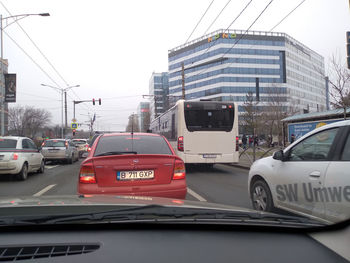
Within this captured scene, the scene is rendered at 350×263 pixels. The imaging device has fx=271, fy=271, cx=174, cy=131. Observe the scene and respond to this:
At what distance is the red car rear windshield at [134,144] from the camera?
4.45 m

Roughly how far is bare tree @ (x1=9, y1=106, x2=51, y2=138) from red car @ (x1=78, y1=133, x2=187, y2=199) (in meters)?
67.6

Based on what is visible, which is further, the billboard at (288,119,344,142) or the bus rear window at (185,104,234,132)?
the billboard at (288,119,344,142)

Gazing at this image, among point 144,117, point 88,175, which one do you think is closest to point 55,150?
point 88,175

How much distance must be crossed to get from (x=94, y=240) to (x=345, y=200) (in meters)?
2.66

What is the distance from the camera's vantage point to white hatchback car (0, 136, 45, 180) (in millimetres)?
8867

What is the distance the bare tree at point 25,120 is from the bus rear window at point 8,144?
199 feet

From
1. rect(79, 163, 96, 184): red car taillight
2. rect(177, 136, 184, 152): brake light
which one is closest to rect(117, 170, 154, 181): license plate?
rect(79, 163, 96, 184): red car taillight

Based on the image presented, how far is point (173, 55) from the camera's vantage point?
8994 centimetres

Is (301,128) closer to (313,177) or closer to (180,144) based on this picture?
(180,144)

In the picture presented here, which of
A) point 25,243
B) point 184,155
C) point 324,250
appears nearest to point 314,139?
point 324,250

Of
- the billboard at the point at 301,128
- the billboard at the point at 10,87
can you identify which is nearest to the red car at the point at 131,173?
the billboard at the point at 301,128

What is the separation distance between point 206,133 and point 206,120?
0.55 m

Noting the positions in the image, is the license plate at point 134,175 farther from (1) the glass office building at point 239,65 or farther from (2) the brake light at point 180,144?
(1) the glass office building at point 239,65

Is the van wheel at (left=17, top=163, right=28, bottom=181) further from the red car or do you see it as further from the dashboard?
the dashboard
